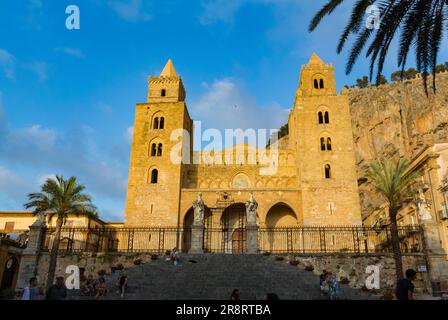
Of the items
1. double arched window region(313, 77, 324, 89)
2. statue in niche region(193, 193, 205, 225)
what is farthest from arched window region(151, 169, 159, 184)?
double arched window region(313, 77, 324, 89)

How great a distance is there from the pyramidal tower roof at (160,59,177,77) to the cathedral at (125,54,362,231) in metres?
0.22

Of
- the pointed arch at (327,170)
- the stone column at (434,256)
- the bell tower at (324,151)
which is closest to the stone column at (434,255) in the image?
the stone column at (434,256)

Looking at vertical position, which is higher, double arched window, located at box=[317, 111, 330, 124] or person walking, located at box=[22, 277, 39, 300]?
double arched window, located at box=[317, 111, 330, 124]

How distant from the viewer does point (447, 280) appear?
61.4 ft

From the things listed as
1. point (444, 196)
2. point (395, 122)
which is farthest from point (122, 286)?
point (395, 122)

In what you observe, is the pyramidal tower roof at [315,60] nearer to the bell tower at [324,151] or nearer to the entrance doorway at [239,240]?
the bell tower at [324,151]

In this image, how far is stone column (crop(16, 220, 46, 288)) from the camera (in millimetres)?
20781

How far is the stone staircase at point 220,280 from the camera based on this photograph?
14812mm

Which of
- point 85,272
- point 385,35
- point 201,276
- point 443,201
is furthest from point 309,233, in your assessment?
point 385,35

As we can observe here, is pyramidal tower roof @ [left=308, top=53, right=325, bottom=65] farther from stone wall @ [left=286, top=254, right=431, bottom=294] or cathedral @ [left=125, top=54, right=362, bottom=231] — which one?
stone wall @ [left=286, top=254, right=431, bottom=294]

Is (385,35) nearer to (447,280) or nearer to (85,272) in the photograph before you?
(447,280)

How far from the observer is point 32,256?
21219 millimetres

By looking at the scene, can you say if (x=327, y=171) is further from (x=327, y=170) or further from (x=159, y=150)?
(x=159, y=150)
